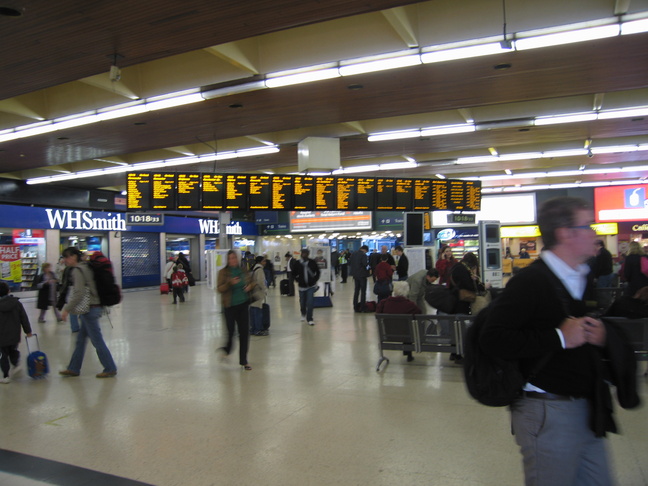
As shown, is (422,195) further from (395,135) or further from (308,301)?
(308,301)

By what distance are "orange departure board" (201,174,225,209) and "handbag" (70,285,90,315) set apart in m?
A: 4.51

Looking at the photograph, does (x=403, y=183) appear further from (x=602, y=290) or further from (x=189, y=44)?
(x=189, y=44)

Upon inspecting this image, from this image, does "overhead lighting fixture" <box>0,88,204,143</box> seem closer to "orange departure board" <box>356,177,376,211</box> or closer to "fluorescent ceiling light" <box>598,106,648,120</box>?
"orange departure board" <box>356,177,376,211</box>

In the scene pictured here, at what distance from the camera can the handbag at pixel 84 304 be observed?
6.80 meters

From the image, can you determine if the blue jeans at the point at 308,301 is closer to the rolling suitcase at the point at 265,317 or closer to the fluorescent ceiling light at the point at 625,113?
the rolling suitcase at the point at 265,317

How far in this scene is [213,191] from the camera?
11.2m

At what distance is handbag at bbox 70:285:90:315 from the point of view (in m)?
6.80

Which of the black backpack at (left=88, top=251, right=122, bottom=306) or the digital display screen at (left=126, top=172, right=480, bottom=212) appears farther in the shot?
the digital display screen at (left=126, top=172, right=480, bottom=212)

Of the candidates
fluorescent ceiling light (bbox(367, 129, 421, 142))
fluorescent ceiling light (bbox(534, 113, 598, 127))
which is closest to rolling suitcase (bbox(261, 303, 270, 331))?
fluorescent ceiling light (bbox(367, 129, 421, 142))

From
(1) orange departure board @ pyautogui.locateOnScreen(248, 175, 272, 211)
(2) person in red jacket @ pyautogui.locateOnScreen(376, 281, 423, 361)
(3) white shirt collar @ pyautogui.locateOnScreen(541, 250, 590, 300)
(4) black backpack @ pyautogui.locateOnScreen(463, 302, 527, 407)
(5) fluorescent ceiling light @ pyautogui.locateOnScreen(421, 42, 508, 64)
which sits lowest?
(2) person in red jacket @ pyautogui.locateOnScreen(376, 281, 423, 361)

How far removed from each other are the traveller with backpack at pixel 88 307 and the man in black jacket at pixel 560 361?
20.2ft

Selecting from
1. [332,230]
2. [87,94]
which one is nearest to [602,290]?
[87,94]

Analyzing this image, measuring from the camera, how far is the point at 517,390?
6.95 feet

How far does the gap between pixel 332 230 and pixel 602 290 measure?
61.6 ft
